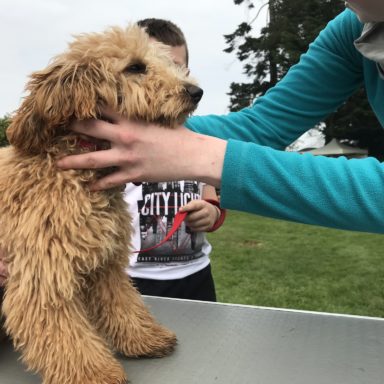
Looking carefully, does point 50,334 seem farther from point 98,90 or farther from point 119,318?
point 98,90

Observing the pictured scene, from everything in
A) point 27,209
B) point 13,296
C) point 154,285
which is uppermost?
point 27,209

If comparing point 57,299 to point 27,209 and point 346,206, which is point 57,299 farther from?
point 346,206

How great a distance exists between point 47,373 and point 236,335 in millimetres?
781

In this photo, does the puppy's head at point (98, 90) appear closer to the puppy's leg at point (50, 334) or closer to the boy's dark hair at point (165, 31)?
the puppy's leg at point (50, 334)

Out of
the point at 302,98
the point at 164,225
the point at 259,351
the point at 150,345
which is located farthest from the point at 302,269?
the point at 150,345

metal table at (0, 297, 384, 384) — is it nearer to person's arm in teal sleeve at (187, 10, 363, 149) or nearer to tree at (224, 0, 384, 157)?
person's arm in teal sleeve at (187, 10, 363, 149)

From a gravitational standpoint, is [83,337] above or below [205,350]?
above

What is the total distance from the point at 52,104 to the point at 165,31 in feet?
4.74

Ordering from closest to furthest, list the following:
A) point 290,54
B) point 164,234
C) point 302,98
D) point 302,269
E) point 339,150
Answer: point 302,98 → point 164,234 → point 302,269 → point 290,54 → point 339,150

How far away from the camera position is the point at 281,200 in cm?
131

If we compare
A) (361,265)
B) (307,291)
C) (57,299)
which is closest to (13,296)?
(57,299)

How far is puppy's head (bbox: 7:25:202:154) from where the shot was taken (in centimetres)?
139

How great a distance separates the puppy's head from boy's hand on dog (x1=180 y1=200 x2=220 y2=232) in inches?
28.1

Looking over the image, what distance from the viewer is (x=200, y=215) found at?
2.25 m
